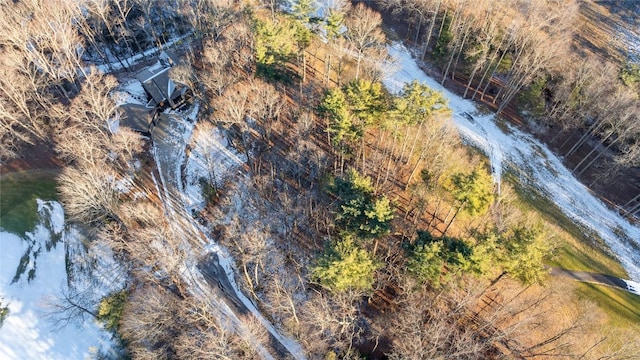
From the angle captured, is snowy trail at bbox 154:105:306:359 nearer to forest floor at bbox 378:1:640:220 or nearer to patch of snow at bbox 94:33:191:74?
patch of snow at bbox 94:33:191:74

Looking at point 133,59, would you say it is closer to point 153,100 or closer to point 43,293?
point 153,100

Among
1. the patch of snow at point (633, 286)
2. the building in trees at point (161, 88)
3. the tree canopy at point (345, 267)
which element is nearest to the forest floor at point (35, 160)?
the building in trees at point (161, 88)

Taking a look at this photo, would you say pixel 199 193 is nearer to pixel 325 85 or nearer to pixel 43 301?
pixel 43 301

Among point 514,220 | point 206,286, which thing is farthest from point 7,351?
point 514,220

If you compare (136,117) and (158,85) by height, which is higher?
(158,85)

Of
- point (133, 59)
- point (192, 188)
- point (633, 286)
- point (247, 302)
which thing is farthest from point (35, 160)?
point (633, 286)

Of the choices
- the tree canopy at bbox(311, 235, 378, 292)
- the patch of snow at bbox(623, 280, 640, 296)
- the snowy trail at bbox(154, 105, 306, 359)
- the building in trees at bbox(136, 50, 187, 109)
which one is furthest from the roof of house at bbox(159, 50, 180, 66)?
the patch of snow at bbox(623, 280, 640, 296)
